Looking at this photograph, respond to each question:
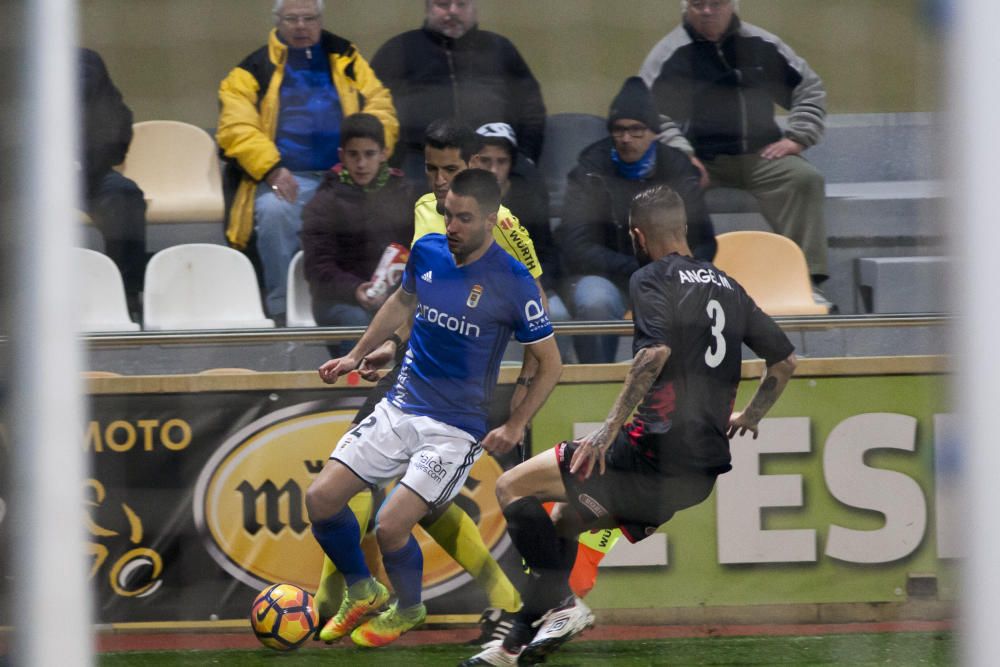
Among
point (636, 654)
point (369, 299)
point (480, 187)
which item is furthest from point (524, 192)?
point (636, 654)

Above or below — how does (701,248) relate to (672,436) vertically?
above

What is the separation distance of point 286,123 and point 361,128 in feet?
0.42

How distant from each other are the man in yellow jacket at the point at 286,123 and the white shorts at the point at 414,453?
266 mm

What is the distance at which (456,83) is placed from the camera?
1862mm

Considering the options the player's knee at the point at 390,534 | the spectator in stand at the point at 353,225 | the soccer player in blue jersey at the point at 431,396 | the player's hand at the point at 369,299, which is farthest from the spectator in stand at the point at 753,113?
the player's knee at the point at 390,534

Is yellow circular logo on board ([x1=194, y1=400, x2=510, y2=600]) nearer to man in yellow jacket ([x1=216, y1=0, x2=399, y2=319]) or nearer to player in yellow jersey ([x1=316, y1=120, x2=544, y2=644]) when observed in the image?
player in yellow jersey ([x1=316, y1=120, x2=544, y2=644])

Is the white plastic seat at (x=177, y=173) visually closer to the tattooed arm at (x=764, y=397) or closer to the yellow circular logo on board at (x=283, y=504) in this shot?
the yellow circular logo on board at (x=283, y=504)

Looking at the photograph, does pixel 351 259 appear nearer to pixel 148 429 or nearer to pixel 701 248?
pixel 148 429

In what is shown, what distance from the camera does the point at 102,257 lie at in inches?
60.4

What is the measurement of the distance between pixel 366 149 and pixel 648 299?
0.52 metres

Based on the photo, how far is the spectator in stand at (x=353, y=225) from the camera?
1.88 m

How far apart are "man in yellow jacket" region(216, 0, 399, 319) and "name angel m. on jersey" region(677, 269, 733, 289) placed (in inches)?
20.6

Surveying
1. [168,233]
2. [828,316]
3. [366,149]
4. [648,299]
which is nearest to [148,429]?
[168,233]

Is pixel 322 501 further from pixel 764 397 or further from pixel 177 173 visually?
pixel 764 397
